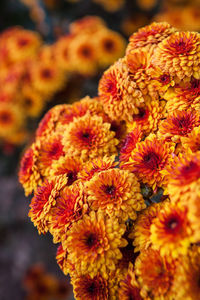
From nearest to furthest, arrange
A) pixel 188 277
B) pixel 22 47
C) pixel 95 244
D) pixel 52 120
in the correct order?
1. pixel 188 277
2. pixel 95 244
3. pixel 52 120
4. pixel 22 47

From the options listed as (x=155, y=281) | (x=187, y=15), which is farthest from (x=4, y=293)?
(x=187, y=15)

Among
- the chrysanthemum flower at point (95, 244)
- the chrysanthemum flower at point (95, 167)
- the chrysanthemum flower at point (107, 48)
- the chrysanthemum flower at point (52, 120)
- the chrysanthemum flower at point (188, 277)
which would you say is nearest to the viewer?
the chrysanthemum flower at point (188, 277)

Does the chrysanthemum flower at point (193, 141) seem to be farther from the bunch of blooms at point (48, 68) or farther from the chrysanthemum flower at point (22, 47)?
the chrysanthemum flower at point (22, 47)

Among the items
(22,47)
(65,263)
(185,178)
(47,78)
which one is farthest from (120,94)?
(22,47)

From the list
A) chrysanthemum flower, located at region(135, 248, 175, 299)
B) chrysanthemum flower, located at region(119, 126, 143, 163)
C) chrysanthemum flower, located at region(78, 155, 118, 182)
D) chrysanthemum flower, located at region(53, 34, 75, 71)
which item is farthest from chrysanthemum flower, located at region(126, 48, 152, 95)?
chrysanthemum flower, located at region(53, 34, 75, 71)

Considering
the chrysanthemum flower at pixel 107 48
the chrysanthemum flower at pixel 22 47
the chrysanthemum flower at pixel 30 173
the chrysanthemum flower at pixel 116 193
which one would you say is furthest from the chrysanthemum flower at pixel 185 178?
the chrysanthemum flower at pixel 22 47

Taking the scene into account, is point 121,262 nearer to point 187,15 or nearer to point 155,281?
point 155,281

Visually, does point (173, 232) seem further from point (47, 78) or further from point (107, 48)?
point (47, 78)
